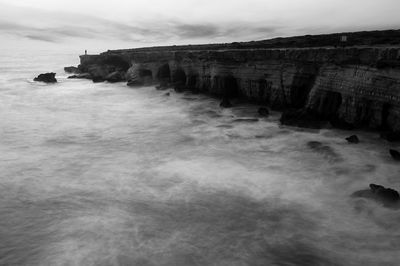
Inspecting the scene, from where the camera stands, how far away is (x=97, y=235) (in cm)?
745

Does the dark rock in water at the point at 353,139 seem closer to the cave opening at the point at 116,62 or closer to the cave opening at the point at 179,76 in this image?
the cave opening at the point at 179,76

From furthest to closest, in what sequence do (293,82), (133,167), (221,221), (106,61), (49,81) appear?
(106,61) < (49,81) < (293,82) < (133,167) < (221,221)

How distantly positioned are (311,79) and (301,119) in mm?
3270

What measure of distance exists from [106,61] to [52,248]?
141 feet

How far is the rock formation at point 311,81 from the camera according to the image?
45.4ft

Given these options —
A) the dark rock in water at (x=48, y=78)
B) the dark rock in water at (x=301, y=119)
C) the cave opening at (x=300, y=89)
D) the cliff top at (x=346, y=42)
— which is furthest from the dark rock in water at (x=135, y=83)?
the dark rock in water at (x=301, y=119)

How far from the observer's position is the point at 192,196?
9258 mm

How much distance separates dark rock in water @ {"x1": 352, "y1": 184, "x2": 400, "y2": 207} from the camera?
843 cm

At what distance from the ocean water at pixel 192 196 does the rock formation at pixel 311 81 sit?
126cm

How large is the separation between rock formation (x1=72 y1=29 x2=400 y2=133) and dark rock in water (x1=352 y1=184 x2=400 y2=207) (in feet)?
17.1

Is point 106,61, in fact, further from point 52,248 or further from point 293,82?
point 52,248

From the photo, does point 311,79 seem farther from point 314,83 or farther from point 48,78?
point 48,78

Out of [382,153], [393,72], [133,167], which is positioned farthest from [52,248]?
[393,72]

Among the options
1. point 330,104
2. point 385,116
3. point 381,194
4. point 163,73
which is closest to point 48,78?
point 163,73
